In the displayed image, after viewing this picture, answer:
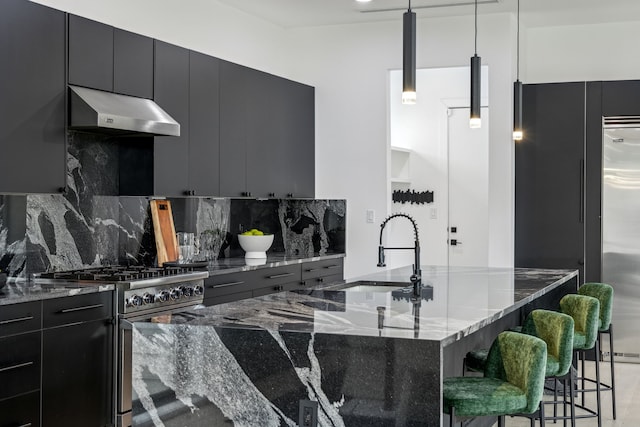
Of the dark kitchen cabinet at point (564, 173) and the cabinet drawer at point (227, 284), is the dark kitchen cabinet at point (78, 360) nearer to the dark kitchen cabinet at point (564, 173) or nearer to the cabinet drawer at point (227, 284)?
the cabinet drawer at point (227, 284)

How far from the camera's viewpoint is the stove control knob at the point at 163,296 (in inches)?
187

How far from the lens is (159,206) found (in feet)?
19.1

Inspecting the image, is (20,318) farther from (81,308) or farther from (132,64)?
(132,64)

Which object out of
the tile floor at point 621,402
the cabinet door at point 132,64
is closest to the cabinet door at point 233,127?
the cabinet door at point 132,64

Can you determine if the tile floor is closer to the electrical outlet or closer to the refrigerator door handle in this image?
the refrigerator door handle

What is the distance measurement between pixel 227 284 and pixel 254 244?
105cm

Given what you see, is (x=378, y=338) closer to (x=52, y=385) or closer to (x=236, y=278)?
(x=52, y=385)

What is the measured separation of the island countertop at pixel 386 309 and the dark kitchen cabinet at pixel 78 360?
3.26 feet

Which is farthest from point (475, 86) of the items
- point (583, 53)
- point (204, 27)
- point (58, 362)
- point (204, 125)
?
point (583, 53)

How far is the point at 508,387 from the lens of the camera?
10.8ft

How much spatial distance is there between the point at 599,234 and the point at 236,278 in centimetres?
322

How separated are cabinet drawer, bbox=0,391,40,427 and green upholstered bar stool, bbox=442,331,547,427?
6.36 feet

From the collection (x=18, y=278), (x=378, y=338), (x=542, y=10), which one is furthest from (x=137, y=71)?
(x=542, y=10)

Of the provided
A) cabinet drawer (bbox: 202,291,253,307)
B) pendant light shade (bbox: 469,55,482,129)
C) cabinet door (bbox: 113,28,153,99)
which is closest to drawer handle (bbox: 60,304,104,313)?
cabinet drawer (bbox: 202,291,253,307)
